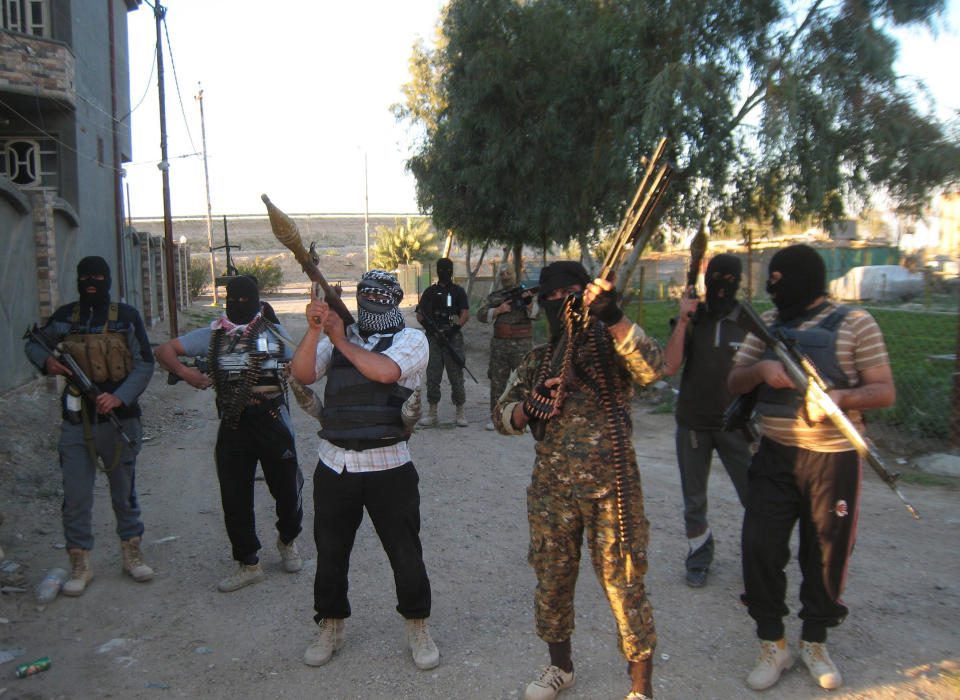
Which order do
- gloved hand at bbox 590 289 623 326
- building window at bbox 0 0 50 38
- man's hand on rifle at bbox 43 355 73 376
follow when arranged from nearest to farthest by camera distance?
gloved hand at bbox 590 289 623 326 → man's hand on rifle at bbox 43 355 73 376 → building window at bbox 0 0 50 38

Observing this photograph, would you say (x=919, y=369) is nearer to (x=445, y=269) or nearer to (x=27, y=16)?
(x=445, y=269)

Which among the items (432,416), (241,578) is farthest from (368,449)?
(432,416)

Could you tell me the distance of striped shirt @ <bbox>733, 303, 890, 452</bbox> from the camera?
305cm

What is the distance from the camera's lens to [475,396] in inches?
433

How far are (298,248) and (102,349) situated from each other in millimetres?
2131

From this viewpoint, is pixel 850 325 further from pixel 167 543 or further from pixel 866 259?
pixel 866 259

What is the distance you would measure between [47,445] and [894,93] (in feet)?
37.5

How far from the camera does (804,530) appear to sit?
3.22 m

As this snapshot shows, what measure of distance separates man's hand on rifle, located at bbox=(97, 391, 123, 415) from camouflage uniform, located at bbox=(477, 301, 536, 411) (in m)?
4.50

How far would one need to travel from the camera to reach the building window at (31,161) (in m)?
13.9

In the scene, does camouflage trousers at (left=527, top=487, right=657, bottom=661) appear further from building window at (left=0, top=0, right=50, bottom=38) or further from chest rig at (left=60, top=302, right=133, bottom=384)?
building window at (left=0, top=0, right=50, bottom=38)

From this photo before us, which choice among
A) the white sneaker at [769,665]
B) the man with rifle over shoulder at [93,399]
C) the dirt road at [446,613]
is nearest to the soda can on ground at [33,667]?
the dirt road at [446,613]

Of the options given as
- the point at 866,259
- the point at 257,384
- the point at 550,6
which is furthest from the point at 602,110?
the point at 866,259

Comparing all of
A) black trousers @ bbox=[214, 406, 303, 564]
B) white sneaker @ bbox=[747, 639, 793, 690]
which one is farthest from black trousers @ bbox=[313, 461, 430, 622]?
white sneaker @ bbox=[747, 639, 793, 690]
